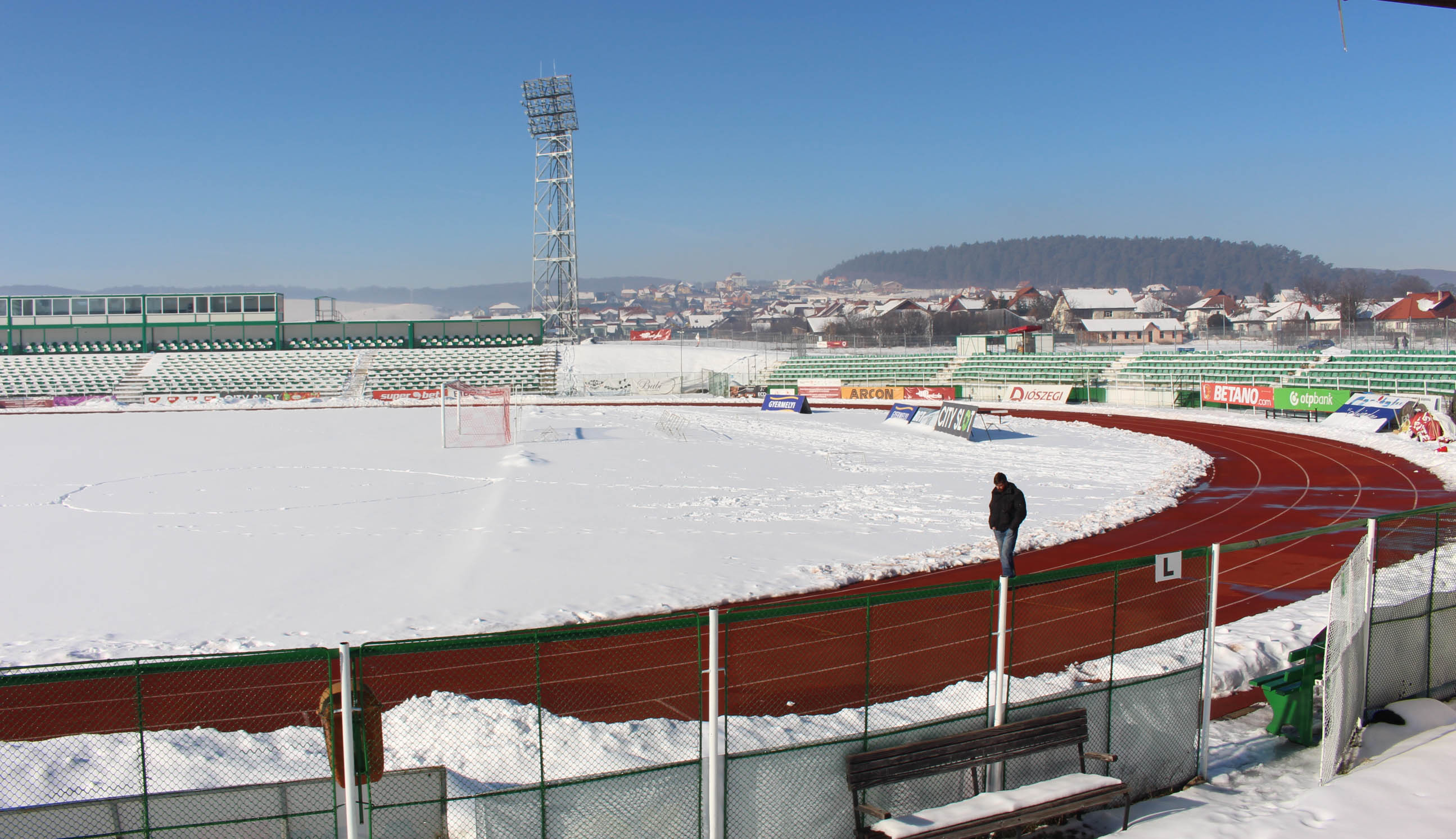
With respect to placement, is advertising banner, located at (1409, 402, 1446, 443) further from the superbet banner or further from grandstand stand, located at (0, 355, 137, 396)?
grandstand stand, located at (0, 355, 137, 396)

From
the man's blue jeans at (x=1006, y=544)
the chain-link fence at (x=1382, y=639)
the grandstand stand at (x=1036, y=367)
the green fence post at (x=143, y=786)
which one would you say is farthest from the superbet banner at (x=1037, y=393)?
the green fence post at (x=143, y=786)

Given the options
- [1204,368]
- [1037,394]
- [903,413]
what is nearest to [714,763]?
[903,413]

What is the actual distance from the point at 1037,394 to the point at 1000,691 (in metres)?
47.4

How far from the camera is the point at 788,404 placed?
4606cm

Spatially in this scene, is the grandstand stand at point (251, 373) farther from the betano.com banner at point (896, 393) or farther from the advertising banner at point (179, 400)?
the betano.com banner at point (896, 393)

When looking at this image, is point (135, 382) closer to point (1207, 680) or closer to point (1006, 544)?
point (1006, 544)

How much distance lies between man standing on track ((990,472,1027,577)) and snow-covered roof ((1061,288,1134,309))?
16043cm

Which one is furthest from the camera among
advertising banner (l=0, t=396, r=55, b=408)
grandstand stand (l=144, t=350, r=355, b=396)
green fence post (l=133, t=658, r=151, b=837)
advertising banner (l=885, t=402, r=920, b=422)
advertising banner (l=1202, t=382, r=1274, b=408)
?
grandstand stand (l=144, t=350, r=355, b=396)

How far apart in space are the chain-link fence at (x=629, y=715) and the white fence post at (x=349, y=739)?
67mm

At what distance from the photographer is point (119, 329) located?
66750 mm

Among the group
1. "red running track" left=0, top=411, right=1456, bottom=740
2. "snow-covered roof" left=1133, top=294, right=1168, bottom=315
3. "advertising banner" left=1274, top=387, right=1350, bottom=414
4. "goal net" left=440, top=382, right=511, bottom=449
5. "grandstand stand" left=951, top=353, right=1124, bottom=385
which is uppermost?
"snow-covered roof" left=1133, top=294, right=1168, bottom=315

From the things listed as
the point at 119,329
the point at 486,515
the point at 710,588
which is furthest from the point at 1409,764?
the point at 119,329

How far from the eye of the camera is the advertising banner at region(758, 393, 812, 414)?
146 feet

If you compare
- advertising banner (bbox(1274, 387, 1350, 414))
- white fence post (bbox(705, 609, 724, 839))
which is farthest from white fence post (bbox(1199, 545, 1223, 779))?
advertising banner (bbox(1274, 387, 1350, 414))
